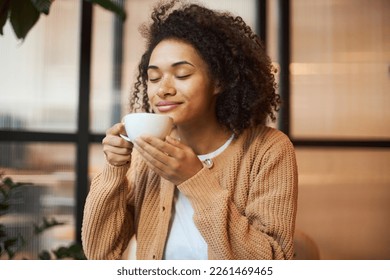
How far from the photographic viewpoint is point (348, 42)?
1.17 m

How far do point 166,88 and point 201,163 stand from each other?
11 cm

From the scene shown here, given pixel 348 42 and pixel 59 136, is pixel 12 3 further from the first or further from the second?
pixel 348 42

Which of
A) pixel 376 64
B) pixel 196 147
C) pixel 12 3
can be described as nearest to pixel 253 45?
pixel 196 147

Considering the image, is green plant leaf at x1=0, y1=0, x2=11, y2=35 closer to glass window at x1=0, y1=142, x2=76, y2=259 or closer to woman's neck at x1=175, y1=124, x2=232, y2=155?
woman's neck at x1=175, y1=124, x2=232, y2=155

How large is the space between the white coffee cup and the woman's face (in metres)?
0.05

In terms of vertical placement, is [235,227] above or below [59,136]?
below

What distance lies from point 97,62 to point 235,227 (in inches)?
34.7

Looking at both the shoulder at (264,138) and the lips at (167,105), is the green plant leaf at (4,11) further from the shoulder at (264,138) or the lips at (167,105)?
the shoulder at (264,138)

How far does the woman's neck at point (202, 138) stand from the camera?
2.13 feet

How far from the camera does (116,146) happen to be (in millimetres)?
576

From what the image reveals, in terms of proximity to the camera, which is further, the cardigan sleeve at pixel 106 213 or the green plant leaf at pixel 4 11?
the green plant leaf at pixel 4 11

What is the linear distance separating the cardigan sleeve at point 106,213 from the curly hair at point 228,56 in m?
0.17

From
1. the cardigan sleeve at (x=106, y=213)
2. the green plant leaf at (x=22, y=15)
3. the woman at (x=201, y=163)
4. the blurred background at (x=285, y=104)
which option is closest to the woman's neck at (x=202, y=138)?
the woman at (x=201, y=163)

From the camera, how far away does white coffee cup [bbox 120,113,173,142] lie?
525mm
